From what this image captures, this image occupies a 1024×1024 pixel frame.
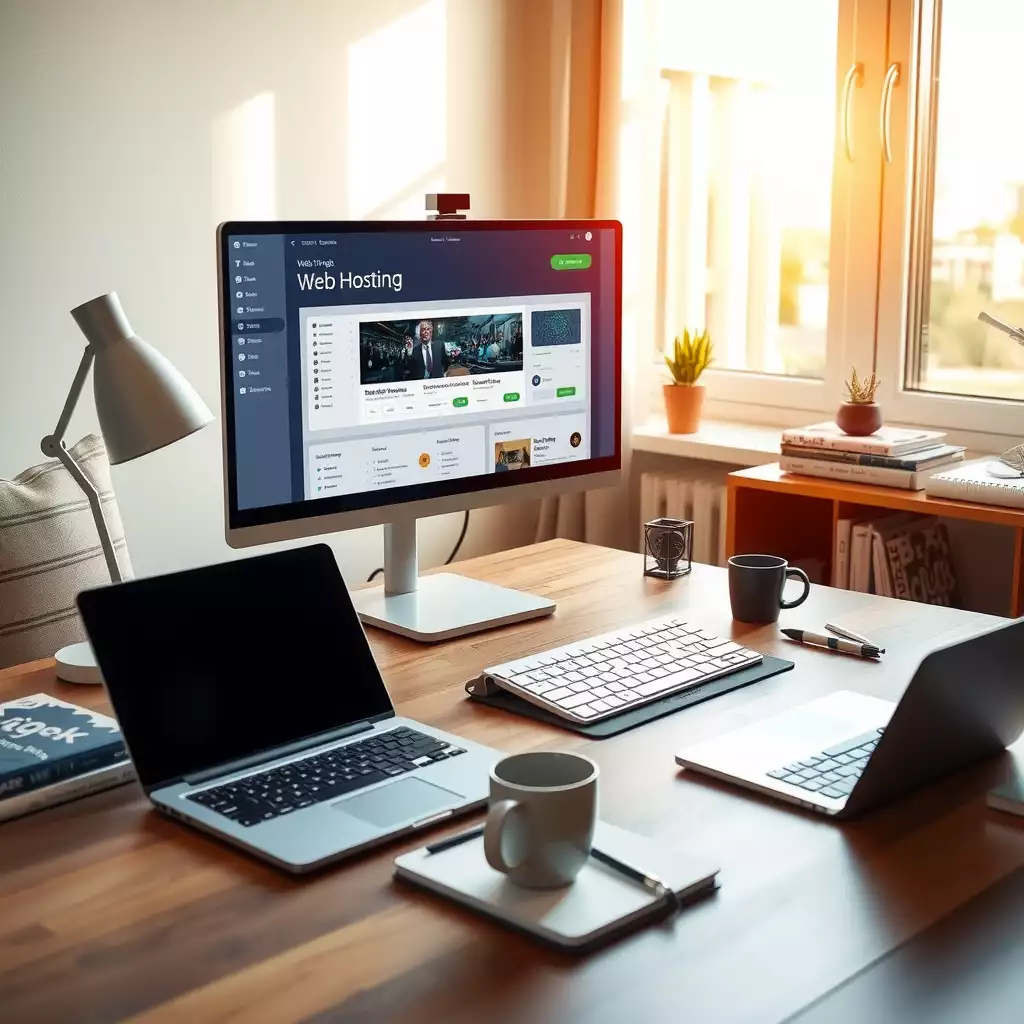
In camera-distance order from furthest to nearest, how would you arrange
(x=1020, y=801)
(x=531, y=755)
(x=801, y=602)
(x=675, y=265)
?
(x=675, y=265), (x=801, y=602), (x=1020, y=801), (x=531, y=755)

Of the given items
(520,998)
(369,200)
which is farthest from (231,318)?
(369,200)

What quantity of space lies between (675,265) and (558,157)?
0.50 m

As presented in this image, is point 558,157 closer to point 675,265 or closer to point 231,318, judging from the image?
point 675,265

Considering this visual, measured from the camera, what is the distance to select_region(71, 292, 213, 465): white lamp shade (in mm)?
1546

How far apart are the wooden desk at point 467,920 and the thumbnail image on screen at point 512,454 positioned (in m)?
0.58

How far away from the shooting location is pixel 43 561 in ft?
7.11

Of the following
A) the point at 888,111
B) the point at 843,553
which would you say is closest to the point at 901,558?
the point at 843,553

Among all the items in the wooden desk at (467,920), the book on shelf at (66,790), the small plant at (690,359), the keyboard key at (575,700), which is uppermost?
the small plant at (690,359)

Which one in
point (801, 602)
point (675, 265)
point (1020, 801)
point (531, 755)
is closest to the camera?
point (531, 755)

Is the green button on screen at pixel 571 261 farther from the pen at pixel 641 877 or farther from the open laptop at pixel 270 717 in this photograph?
the pen at pixel 641 877

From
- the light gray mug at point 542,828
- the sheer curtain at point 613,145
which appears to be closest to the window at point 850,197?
the sheer curtain at point 613,145

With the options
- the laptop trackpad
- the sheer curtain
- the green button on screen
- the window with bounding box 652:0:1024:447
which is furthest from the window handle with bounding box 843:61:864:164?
the laptop trackpad

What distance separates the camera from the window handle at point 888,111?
2.97 meters

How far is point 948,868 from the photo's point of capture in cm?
108
